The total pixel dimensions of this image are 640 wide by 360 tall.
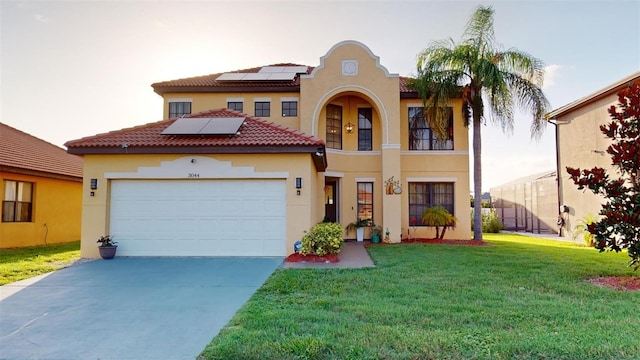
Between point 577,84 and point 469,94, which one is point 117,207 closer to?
point 469,94

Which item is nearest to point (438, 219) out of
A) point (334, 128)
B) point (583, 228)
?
point (583, 228)

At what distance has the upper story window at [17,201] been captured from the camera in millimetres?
14423

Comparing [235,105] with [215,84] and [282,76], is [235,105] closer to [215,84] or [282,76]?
[215,84]

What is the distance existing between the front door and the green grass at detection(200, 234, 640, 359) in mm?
8153

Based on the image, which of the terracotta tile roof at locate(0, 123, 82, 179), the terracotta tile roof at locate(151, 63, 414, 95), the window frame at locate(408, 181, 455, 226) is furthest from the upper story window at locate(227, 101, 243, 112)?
the window frame at locate(408, 181, 455, 226)

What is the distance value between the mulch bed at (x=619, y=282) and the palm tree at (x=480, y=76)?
25.2 feet

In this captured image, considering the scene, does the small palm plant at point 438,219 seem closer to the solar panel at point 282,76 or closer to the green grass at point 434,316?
the green grass at point 434,316

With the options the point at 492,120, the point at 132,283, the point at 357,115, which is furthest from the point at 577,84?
the point at 132,283

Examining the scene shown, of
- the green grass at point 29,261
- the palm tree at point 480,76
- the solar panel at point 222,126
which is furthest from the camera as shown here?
the palm tree at point 480,76

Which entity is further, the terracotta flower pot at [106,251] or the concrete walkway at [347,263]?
the terracotta flower pot at [106,251]

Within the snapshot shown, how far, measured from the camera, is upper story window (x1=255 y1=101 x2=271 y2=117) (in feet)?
56.8

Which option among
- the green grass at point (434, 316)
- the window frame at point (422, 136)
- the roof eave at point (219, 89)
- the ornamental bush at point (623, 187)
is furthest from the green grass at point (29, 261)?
the window frame at point (422, 136)

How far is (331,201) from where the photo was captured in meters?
17.4

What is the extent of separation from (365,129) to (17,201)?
14.5 meters
